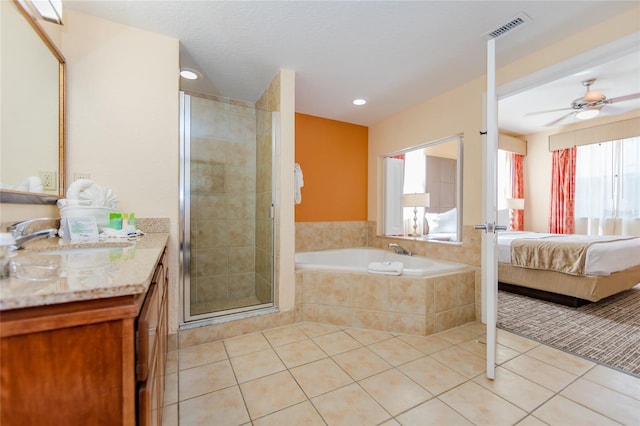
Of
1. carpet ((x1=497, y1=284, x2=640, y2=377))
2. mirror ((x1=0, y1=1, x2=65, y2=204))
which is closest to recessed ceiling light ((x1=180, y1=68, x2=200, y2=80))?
mirror ((x1=0, y1=1, x2=65, y2=204))

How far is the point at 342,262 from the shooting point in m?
3.47

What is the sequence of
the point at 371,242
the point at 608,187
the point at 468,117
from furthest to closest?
the point at 608,187, the point at 371,242, the point at 468,117

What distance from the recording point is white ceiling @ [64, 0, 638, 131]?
1.67 m

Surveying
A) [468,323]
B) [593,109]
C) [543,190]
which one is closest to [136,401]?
[468,323]

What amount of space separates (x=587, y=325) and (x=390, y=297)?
1809 millimetres

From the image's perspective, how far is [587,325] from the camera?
95.9 inches

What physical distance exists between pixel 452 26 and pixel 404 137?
1557 mm

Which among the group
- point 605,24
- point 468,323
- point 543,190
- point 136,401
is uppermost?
point 605,24

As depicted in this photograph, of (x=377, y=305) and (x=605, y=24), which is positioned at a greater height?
(x=605, y=24)

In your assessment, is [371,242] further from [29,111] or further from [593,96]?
[29,111]

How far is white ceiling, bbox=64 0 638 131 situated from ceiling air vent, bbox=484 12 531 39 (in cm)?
4

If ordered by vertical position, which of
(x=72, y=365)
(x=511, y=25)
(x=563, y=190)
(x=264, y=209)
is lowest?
(x=72, y=365)

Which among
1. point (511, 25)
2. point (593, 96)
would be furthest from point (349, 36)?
point (593, 96)

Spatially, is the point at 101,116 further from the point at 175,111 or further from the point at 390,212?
the point at 390,212
